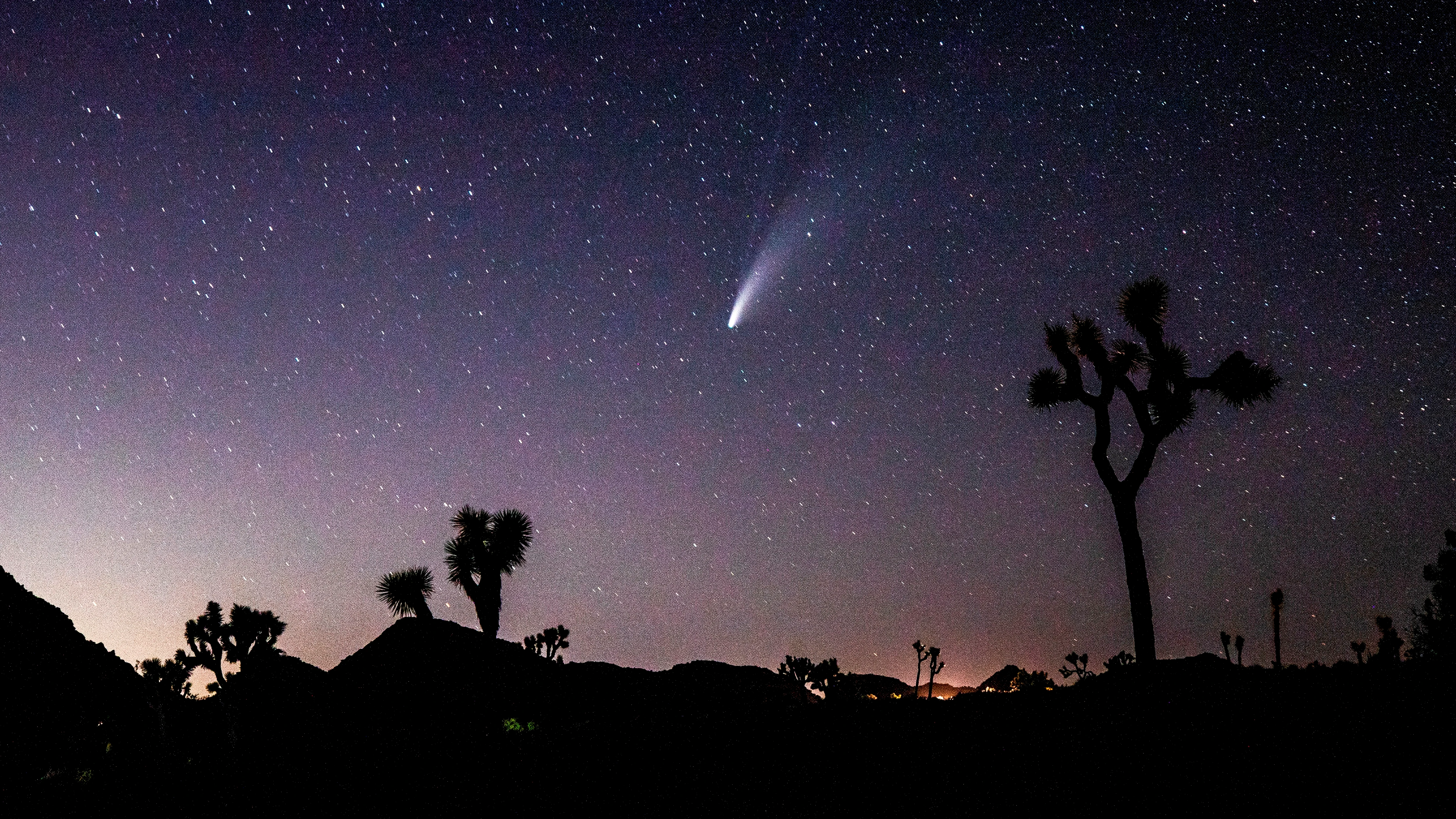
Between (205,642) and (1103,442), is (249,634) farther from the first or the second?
(1103,442)

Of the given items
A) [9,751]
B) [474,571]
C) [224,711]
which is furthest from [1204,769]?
[9,751]

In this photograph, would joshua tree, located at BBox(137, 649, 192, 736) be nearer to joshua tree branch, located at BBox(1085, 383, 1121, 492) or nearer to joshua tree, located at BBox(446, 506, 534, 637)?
joshua tree, located at BBox(446, 506, 534, 637)

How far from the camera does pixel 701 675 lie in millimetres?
29578

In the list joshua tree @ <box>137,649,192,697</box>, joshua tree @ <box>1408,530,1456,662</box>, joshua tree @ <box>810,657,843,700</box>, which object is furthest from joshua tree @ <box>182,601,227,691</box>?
joshua tree @ <box>1408,530,1456,662</box>

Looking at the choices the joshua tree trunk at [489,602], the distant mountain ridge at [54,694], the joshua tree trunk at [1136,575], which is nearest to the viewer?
the joshua tree trunk at [1136,575]

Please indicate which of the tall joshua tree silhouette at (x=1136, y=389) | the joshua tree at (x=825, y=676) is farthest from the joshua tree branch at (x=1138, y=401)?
the joshua tree at (x=825, y=676)

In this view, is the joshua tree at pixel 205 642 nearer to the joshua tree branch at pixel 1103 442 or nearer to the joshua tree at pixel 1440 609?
the joshua tree branch at pixel 1103 442

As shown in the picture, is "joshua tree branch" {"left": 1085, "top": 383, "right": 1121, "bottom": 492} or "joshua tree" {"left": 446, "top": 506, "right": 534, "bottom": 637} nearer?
"joshua tree branch" {"left": 1085, "top": 383, "right": 1121, "bottom": 492}

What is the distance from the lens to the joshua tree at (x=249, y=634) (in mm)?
24734

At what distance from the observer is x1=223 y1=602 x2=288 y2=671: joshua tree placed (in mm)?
24734

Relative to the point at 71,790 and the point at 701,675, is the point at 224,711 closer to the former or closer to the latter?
the point at 71,790

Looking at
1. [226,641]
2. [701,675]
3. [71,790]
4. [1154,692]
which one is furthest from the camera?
[701,675]

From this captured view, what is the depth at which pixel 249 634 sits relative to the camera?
25.1 m

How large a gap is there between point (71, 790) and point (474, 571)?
13996mm
